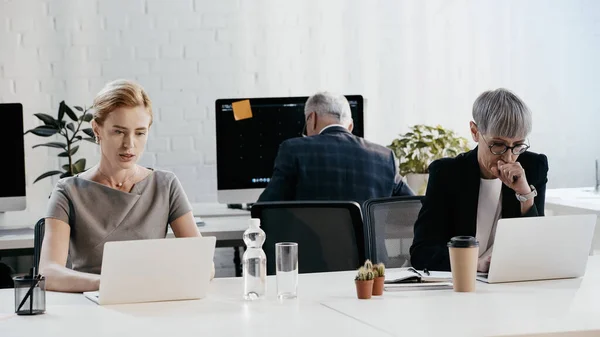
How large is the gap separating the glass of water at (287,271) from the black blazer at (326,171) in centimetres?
136

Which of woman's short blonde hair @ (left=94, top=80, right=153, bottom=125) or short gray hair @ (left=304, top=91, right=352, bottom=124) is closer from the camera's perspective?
woman's short blonde hair @ (left=94, top=80, right=153, bottom=125)

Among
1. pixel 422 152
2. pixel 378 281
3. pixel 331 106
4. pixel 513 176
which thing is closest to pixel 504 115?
pixel 513 176

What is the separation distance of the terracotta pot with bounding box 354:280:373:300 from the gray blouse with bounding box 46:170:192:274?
29.4 inches

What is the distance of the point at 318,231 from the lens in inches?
107

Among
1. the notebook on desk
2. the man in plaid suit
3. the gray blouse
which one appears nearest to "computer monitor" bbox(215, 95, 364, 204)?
the man in plaid suit

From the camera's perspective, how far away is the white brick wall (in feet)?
14.9

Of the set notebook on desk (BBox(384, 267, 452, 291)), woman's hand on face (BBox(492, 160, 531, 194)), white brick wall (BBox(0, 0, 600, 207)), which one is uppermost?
white brick wall (BBox(0, 0, 600, 207))

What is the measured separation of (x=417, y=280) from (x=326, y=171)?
48.9 inches

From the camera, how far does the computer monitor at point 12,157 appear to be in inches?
142

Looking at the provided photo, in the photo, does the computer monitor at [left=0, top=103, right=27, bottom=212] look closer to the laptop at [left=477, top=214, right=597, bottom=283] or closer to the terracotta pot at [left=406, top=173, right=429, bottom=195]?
the terracotta pot at [left=406, top=173, right=429, bottom=195]

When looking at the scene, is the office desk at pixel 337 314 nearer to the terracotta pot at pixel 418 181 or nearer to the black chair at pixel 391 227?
the black chair at pixel 391 227

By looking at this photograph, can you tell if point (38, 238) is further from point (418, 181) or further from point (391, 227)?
point (418, 181)

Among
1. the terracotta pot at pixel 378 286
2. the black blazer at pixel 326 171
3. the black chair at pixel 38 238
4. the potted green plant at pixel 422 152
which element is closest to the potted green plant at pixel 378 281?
the terracotta pot at pixel 378 286

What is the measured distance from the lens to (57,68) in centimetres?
455
